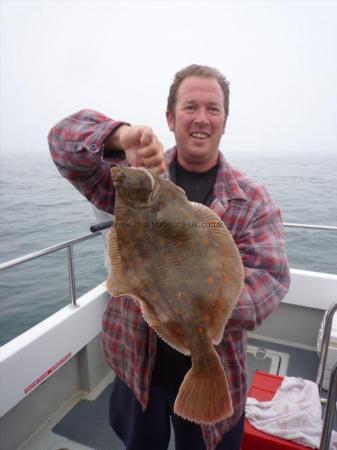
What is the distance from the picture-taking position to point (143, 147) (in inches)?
59.2

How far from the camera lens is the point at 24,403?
333 cm

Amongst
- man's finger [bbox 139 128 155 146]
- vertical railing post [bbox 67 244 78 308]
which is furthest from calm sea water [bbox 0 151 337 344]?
man's finger [bbox 139 128 155 146]

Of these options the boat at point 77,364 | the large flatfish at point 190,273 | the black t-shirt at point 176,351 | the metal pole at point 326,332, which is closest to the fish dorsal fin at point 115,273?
the large flatfish at point 190,273

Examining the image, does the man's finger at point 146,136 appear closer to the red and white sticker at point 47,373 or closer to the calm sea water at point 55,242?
the red and white sticker at point 47,373

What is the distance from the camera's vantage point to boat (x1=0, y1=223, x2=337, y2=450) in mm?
3104

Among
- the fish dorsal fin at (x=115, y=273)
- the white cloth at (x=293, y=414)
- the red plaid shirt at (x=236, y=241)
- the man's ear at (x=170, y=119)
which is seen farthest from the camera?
the white cloth at (x=293, y=414)

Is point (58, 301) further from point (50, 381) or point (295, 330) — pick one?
point (295, 330)

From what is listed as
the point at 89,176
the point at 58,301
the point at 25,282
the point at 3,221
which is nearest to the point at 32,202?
the point at 3,221

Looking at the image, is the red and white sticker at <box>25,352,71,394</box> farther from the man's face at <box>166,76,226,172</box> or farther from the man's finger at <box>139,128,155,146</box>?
the man's finger at <box>139,128,155,146</box>

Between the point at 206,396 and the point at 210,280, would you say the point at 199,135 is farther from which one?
the point at 206,396

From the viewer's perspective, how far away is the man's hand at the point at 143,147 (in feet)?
4.84

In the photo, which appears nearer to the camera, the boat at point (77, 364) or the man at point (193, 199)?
the man at point (193, 199)

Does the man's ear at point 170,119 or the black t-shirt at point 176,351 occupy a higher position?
the man's ear at point 170,119

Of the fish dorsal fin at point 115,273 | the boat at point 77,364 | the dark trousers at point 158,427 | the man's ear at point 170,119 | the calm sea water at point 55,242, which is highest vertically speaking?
the man's ear at point 170,119
